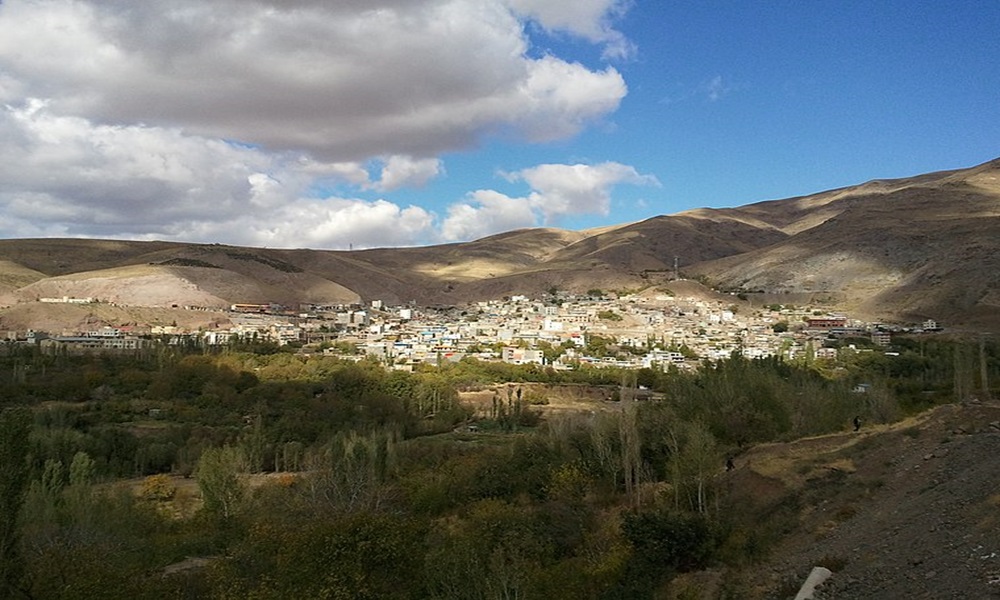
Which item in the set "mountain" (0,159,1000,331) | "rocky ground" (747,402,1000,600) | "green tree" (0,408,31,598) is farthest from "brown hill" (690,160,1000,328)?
"green tree" (0,408,31,598)

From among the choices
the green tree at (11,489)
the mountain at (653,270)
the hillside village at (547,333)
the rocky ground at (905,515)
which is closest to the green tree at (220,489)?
the green tree at (11,489)

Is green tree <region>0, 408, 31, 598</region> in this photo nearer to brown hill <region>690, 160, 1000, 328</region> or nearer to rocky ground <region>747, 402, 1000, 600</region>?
rocky ground <region>747, 402, 1000, 600</region>

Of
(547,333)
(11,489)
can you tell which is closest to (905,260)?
(547,333)

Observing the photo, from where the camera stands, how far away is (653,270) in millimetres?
165875

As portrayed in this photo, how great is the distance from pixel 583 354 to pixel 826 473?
Result: 60.3 meters

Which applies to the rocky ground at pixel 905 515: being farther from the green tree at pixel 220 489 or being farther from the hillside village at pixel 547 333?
the hillside village at pixel 547 333

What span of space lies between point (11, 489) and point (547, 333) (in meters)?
81.5

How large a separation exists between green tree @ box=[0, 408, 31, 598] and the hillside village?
5117 centimetres

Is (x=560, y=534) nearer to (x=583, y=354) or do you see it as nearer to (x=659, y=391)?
(x=659, y=391)

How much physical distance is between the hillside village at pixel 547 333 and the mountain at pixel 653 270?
6.07 meters

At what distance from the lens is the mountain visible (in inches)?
3583

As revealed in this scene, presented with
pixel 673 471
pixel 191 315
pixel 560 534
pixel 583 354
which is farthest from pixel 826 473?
pixel 191 315

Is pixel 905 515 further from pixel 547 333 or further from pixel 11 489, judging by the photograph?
pixel 547 333

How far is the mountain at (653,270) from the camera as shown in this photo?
91.0 metres
